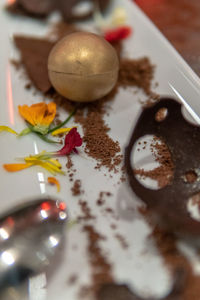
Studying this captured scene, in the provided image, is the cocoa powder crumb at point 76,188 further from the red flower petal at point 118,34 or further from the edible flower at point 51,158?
the red flower petal at point 118,34

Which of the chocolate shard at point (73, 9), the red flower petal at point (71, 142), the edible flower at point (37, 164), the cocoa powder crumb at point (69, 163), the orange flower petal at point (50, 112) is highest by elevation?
the chocolate shard at point (73, 9)

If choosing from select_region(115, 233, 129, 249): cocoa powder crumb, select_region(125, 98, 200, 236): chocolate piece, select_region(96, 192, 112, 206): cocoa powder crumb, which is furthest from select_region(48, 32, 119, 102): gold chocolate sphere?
select_region(115, 233, 129, 249): cocoa powder crumb

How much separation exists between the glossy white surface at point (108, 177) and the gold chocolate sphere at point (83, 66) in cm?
10

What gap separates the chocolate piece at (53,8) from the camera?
3.80ft

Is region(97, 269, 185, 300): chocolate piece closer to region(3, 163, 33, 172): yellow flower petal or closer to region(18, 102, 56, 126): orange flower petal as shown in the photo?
region(3, 163, 33, 172): yellow flower petal

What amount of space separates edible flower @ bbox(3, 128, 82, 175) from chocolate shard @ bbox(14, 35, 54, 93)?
0.72 feet

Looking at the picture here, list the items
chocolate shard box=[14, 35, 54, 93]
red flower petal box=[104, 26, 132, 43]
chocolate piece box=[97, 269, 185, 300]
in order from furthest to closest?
red flower petal box=[104, 26, 132, 43] < chocolate shard box=[14, 35, 54, 93] < chocolate piece box=[97, 269, 185, 300]

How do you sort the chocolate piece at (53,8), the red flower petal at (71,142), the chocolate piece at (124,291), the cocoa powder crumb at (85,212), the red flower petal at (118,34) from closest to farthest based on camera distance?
1. the chocolate piece at (124,291)
2. the cocoa powder crumb at (85,212)
3. the red flower petal at (71,142)
4. the red flower petal at (118,34)
5. the chocolate piece at (53,8)

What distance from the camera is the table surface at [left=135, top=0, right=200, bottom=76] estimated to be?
1.16m

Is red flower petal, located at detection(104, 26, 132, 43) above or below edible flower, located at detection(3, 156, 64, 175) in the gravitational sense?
above

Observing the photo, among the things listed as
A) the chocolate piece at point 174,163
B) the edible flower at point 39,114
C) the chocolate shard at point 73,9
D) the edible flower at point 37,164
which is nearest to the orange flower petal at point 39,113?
the edible flower at point 39,114

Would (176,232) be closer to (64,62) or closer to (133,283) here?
(133,283)

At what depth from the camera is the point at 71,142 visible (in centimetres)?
77

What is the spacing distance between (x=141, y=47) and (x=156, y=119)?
1.05 ft
